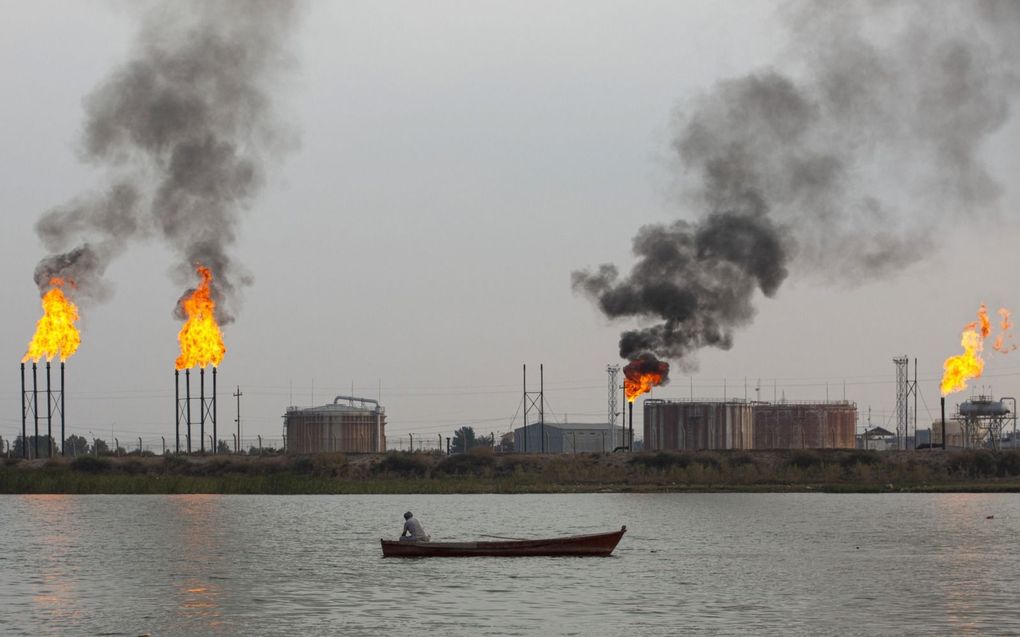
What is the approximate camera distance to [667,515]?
4510 inches

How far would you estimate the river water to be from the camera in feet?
174

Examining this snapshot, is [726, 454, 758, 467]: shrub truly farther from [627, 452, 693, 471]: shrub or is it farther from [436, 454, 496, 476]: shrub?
[436, 454, 496, 476]: shrub

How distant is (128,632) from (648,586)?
77.7 feet

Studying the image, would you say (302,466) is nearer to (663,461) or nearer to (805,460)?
(663,461)

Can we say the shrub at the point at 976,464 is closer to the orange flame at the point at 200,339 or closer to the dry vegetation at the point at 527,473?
the dry vegetation at the point at 527,473

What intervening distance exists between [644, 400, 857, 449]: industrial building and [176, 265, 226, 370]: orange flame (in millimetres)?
54344

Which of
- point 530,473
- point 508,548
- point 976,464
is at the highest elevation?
point 508,548

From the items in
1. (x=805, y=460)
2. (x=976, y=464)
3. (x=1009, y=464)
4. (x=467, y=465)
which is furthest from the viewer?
(x=467, y=465)

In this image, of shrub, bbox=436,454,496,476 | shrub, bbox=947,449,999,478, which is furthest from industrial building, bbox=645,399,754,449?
shrub, bbox=947,449,999,478

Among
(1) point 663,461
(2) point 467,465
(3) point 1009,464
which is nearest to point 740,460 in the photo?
(1) point 663,461

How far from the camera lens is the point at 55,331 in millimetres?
161750

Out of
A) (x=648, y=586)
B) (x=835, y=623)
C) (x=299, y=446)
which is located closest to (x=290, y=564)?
(x=648, y=586)

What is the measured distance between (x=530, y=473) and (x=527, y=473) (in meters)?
0.33

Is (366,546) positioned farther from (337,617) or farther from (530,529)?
(337,617)
